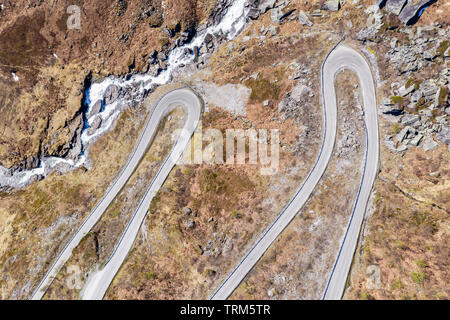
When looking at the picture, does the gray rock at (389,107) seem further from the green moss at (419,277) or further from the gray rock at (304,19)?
the green moss at (419,277)

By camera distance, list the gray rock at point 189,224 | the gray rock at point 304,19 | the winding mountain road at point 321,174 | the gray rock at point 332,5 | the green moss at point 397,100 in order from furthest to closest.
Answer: the gray rock at point 304,19 < the gray rock at point 332,5 < the gray rock at point 189,224 < the green moss at point 397,100 < the winding mountain road at point 321,174

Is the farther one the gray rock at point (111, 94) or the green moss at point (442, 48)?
the gray rock at point (111, 94)

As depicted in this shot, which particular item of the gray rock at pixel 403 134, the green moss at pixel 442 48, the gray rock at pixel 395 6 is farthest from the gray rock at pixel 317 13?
the gray rock at pixel 403 134

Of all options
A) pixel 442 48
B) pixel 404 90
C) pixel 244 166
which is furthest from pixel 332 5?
pixel 244 166

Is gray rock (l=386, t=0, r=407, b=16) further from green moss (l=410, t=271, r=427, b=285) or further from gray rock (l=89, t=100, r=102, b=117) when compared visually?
gray rock (l=89, t=100, r=102, b=117)

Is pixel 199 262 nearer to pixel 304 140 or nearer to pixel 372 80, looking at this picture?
pixel 304 140

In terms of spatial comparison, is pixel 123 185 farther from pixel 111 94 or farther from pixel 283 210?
pixel 283 210

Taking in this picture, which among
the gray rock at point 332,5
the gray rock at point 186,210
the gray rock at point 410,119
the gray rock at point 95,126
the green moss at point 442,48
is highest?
the gray rock at point 332,5
